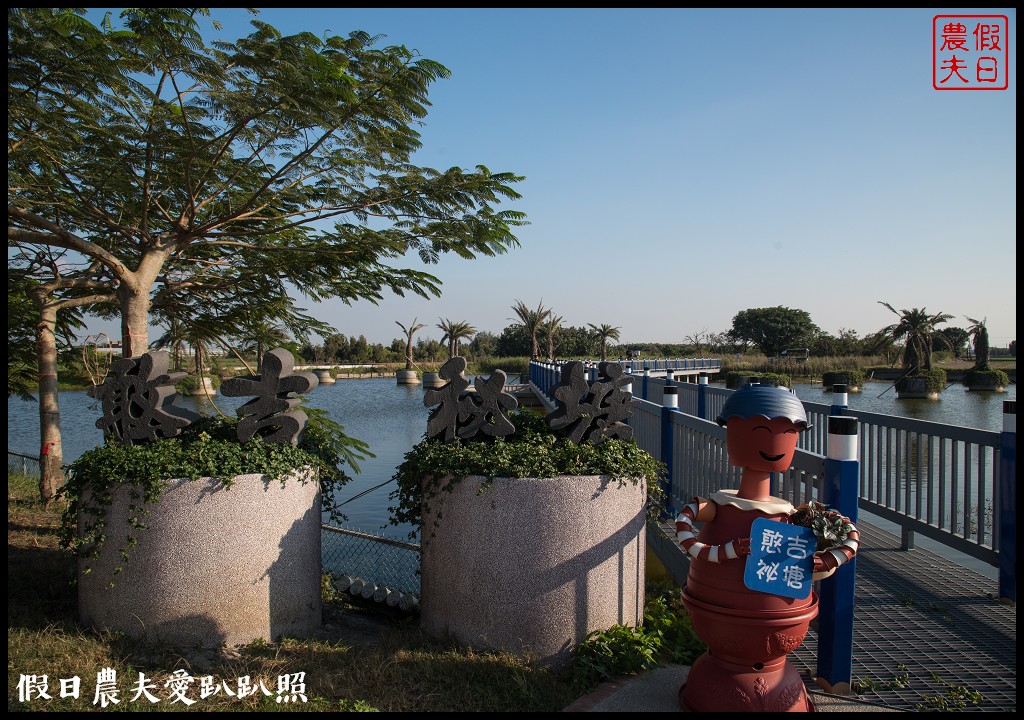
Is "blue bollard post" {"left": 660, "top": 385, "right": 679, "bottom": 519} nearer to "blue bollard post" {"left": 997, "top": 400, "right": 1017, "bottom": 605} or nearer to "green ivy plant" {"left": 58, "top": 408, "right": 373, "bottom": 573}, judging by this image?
"blue bollard post" {"left": 997, "top": 400, "right": 1017, "bottom": 605}

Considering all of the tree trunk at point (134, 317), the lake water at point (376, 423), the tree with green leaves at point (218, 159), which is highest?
the tree with green leaves at point (218, 159)

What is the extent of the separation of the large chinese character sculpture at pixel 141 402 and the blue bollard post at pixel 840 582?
466 centimetres

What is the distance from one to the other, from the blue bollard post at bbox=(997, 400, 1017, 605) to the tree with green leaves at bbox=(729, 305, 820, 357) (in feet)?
302

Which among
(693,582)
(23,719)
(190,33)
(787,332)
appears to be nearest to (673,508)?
(693,582)

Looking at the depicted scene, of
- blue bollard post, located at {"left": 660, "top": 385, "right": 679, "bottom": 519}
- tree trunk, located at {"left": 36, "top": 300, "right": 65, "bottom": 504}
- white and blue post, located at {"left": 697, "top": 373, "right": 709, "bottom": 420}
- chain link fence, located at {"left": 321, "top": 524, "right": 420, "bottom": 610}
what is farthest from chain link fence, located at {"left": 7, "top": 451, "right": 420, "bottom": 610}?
white and blue post, located at {"left": 697, "top": 373, "right": 709, "bottom": 420}

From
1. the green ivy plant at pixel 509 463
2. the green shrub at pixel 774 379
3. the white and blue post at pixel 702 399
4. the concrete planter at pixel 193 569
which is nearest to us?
the green ivy plant at pixel 509 463

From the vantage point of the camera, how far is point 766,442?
353 centimetres

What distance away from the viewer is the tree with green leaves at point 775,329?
3691 inches

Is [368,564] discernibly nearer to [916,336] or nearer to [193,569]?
[193,569]

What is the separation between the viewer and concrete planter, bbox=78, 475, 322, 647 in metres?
4.77

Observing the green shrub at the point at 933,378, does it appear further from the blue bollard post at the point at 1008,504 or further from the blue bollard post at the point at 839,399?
the blue bollard post at the point at 1008,504

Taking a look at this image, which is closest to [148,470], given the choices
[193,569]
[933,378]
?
[193,569]

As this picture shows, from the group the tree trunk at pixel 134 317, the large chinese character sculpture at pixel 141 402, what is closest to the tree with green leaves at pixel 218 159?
the tree trunk at pixel 134 317

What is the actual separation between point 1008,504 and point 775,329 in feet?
317
